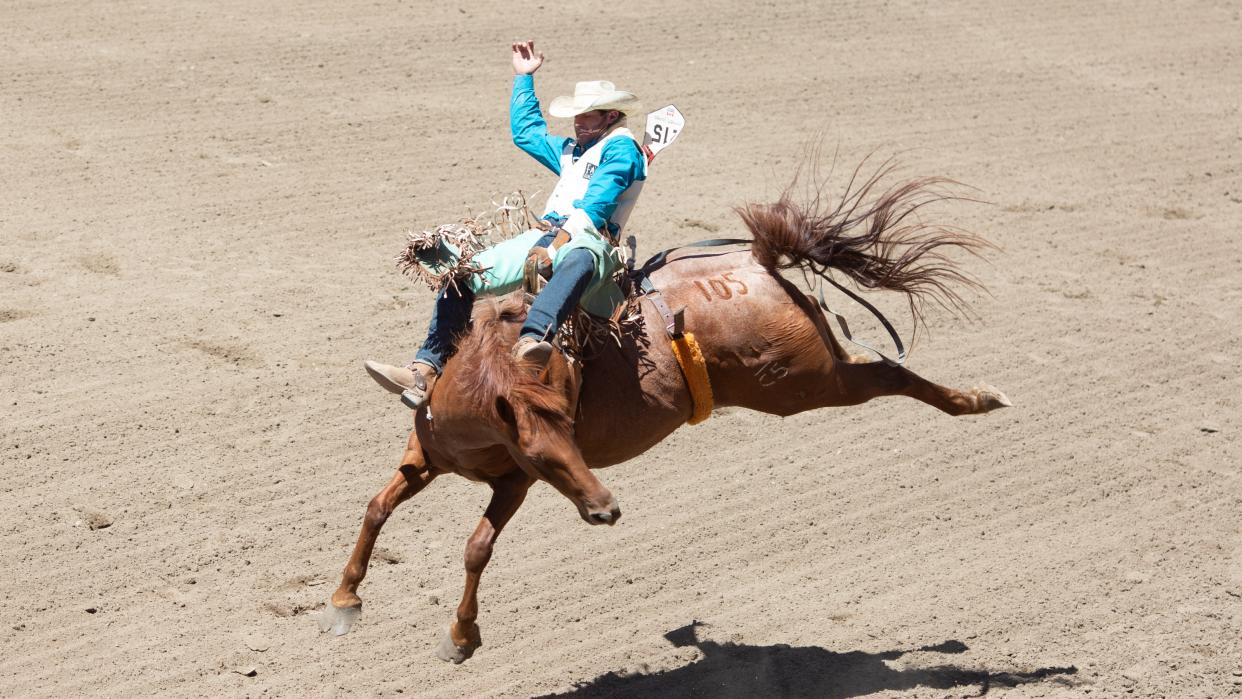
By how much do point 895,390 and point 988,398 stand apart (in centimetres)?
46

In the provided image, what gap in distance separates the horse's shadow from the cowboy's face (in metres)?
2.46

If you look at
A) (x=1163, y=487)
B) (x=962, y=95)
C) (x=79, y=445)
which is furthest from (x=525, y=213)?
(x=962, y=95)

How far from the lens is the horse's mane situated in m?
5.07

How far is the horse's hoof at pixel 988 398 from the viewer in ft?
21.6

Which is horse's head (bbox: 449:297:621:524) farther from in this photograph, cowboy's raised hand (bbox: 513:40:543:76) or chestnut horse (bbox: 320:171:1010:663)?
cowboy's raised hand (bbox: 513:40:543:76)

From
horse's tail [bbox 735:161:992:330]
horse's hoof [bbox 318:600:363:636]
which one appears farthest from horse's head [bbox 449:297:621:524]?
horse's tail [bbox 735:161:992:330]

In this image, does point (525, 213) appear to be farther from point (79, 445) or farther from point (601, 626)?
point (79, 445)

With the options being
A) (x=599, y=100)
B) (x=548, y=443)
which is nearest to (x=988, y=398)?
(x=599, y=100)

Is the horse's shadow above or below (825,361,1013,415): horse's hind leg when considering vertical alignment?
below

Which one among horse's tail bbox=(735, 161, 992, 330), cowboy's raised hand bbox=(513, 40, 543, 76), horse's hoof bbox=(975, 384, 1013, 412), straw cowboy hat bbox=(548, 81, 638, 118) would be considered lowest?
horse's hoof bbox=(975, 384, 1013, 412)

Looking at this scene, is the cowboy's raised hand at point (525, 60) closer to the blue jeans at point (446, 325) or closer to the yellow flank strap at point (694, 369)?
the blue jeans at point (446, 325)

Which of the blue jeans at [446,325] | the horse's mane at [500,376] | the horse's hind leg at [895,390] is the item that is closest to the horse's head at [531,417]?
the horse's mane at [500,376]

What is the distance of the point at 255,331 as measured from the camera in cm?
865

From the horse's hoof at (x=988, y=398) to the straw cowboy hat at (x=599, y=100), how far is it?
2199 millimetres
